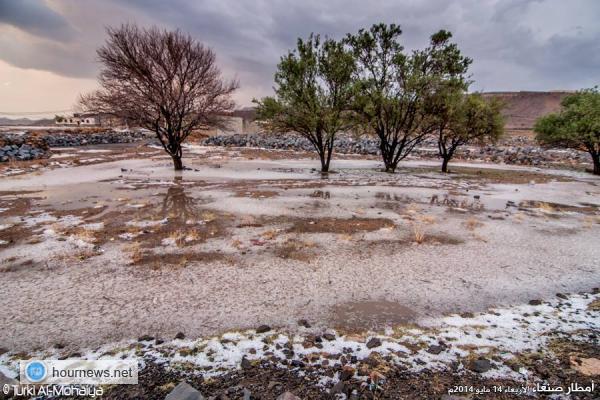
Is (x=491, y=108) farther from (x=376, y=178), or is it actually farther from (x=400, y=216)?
(x=400, y=216)

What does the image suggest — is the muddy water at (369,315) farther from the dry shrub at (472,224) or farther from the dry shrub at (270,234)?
the dry shrub at (472,224)

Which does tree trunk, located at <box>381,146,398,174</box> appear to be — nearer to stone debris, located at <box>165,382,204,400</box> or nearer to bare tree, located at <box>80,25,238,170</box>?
bare tree, located at <box>80,25,238,170</box>

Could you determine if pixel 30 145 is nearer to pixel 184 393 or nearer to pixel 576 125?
pixel 184 393

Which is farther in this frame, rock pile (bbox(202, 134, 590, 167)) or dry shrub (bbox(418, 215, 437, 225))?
rock pile (bbox(202, 134, 590, 167))

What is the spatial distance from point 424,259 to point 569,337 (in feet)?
8.26

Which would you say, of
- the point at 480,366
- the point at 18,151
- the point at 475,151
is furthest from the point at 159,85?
the point at 475,151

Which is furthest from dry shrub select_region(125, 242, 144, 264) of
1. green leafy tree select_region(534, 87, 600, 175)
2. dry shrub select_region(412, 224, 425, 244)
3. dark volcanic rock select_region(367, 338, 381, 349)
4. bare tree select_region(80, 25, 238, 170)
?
green leafy tree select_region(534, 87, 600, 175)

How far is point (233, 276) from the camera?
16.7 feet

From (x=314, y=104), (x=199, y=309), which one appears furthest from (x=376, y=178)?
(x=199, y=309)

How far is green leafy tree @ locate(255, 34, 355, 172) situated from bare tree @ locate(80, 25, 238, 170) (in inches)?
144

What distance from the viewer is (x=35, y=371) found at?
9.73 ft

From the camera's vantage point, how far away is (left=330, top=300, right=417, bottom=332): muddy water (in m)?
3.80

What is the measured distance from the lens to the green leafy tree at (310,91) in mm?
17688

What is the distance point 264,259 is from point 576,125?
2553 cm
